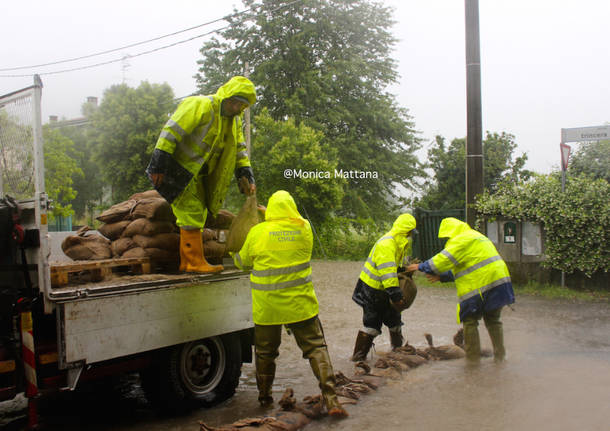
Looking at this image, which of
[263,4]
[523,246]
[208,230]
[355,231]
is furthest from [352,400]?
[263,4]

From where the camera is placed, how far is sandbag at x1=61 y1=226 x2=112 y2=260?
5047mm

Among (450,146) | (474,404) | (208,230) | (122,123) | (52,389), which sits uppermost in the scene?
(122,123)

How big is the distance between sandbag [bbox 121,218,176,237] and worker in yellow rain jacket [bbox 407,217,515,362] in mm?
2824

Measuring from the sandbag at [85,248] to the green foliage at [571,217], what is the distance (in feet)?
27.8

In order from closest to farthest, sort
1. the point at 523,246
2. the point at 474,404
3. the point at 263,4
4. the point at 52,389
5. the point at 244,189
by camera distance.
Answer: the point at 52,389 < the point at 474,404 < the point at 244,189 < the point at 523,246 < the point at 263,4

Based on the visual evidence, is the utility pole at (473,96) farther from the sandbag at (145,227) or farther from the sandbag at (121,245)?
the sandbag at (121,245)

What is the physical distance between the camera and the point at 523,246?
11.3m

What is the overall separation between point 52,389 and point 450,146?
18.4 meters

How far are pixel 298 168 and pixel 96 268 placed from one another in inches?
629

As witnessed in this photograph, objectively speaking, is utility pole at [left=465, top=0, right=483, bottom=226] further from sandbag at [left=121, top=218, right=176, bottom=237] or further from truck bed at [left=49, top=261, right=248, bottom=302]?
sandbag at [left=121, top=218, right=176, bottom=237]

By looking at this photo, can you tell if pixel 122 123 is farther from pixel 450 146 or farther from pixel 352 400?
pixel 352 400

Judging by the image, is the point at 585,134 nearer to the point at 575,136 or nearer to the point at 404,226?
the point at 575,136

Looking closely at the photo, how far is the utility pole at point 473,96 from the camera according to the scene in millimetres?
10906

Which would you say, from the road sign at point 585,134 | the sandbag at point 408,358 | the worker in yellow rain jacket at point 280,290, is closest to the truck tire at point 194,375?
the worker in yellow rain jacket at point 280,290
